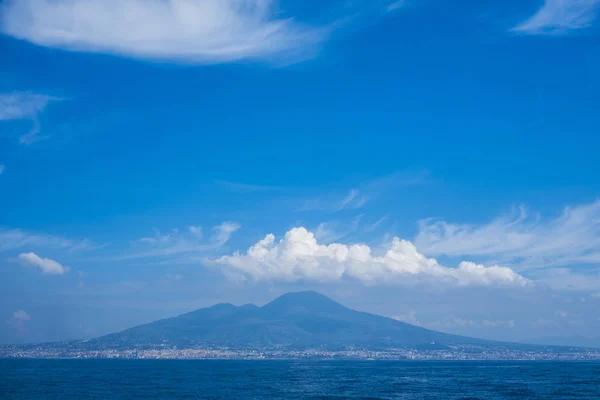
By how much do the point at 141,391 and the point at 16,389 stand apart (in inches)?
1042

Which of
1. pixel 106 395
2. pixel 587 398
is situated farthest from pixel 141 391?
pixel 587 398

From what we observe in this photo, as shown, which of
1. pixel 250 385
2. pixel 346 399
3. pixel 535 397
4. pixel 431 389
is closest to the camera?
pixel 346 399

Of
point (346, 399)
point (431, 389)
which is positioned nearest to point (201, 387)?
point (346, 399)

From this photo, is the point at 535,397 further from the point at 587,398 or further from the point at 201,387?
the point at 201,387

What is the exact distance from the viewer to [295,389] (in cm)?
12206

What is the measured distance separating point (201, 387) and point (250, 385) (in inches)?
477

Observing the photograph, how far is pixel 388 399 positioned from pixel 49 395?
212 ft

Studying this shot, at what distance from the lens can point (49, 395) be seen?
107 m

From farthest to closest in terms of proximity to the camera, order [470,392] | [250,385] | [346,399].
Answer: [250,385] → [470,392] → [346,399]

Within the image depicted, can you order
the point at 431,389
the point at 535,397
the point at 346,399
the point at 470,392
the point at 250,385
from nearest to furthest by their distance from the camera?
the point at 346,399 → the point at 535,397 → the point at 470,392 → the point at 431,389 → the point at 250,385

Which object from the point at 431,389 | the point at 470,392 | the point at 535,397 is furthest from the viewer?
the point at 431,389

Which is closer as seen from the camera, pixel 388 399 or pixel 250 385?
pixel 388 399

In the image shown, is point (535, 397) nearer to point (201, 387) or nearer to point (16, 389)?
point (201, 387)

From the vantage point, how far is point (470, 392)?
115625 mm
